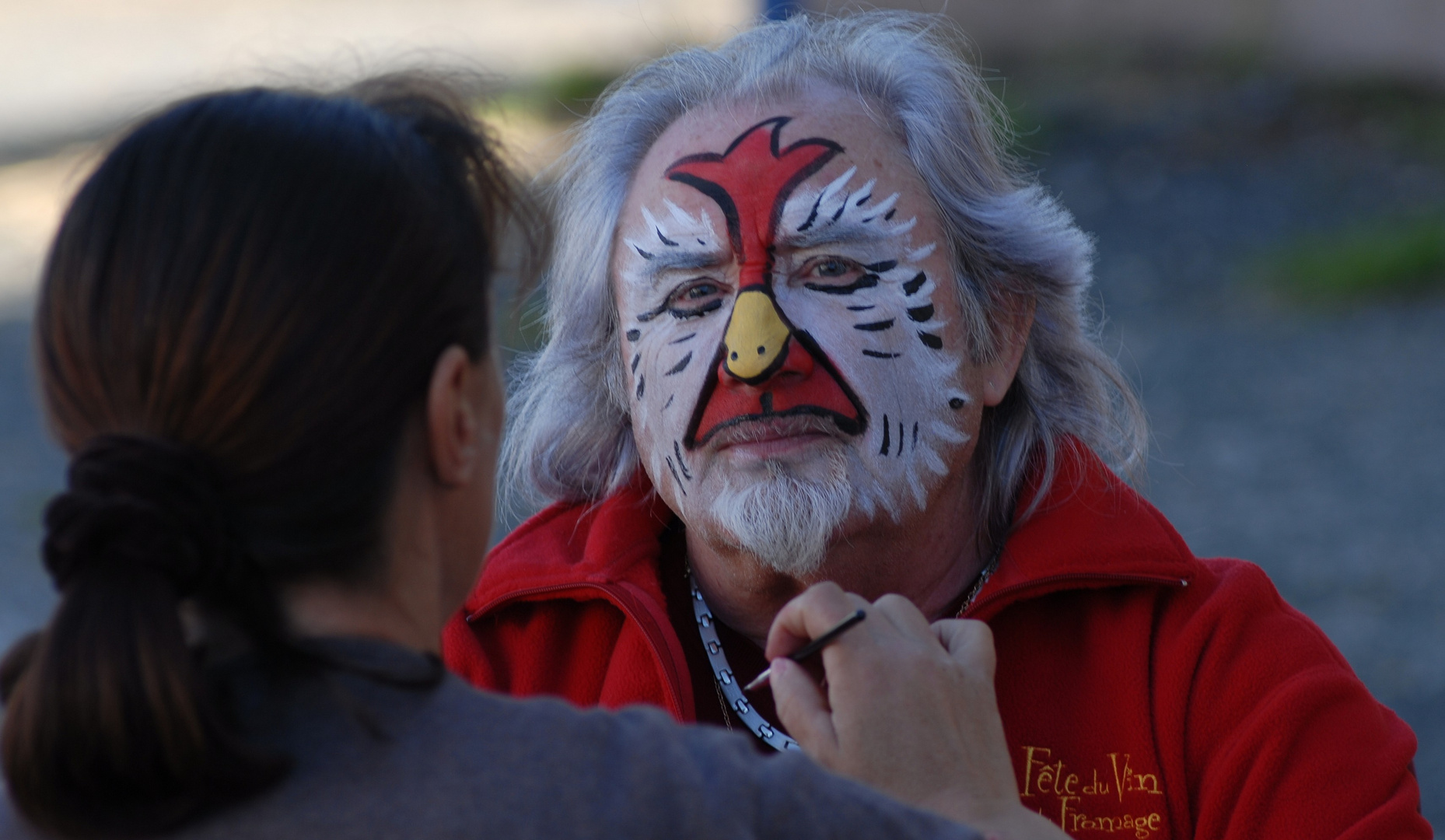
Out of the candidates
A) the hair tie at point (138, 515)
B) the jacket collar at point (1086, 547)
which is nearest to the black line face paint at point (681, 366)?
the jacket collar at point (1086, 547)

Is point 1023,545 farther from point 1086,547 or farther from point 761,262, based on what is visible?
point 761,262

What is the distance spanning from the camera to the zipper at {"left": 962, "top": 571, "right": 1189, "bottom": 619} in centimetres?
219

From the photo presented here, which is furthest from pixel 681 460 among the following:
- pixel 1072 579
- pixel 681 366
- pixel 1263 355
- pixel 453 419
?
pixel 1263 355

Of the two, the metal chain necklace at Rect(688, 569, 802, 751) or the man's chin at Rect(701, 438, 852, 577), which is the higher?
the man's chin at Rect(701, 438, 852, 577)

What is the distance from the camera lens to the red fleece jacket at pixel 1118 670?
2.00 meters

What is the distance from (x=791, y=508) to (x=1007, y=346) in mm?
534

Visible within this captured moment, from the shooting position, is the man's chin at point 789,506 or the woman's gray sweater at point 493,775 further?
the man's chin at point 789,506

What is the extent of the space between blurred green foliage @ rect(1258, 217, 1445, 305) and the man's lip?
711cm

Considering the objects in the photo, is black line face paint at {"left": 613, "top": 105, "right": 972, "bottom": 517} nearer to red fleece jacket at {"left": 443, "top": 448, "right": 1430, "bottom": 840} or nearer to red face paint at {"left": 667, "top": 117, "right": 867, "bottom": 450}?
red face paint at {"left": 667, "top": 117, "right": 867, "bottom": 450}

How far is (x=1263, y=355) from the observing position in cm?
800

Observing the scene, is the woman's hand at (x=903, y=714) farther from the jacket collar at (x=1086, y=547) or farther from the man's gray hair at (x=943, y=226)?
the man's gray hair at (x=943, y=226)

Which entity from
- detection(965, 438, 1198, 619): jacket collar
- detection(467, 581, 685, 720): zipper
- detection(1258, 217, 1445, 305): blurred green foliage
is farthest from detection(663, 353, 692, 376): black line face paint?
detection(1258, 217, 1445, 305): blurred green foliage

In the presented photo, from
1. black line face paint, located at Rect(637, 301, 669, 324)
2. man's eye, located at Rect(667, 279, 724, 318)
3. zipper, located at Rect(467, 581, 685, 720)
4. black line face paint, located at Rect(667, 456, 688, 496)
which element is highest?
man's eye, located at Rect(667, 279, 724, 318)

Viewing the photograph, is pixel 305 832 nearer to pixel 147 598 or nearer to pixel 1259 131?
pixel 147 598
